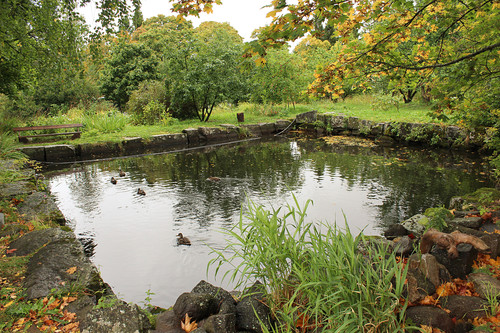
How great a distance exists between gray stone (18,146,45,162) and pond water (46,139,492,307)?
0.97m

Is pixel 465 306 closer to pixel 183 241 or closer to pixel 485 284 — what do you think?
pixel 485 284

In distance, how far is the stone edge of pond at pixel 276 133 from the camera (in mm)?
10664

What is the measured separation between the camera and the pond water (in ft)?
14.3

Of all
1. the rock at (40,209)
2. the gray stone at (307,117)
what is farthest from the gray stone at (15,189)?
the gray stone at (307,117)

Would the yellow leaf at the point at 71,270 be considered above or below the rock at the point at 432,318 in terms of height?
above

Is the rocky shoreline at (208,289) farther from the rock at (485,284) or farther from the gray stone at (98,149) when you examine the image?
the gray stone at (98,149)

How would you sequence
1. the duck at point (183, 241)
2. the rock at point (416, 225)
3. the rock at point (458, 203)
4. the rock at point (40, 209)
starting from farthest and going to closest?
the rock at point (458, 203), the duck at point (183, 241), the rock at point (40, 209), the rock at point (416, 225)

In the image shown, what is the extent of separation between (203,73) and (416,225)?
12.5 m

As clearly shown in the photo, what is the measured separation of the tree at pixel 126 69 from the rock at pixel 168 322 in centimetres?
1973

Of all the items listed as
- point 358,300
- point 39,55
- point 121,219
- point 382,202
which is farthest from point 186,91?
point 358,300

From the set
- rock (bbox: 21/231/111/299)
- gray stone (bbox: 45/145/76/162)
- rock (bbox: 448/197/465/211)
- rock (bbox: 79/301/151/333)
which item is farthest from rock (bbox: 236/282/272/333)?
gray stone (bbox: 45/145/76/162)

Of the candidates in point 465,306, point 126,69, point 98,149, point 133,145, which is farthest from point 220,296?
point 126,69

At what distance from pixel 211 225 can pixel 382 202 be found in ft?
11.4

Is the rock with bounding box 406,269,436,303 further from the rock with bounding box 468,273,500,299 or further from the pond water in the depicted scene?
the pond water
